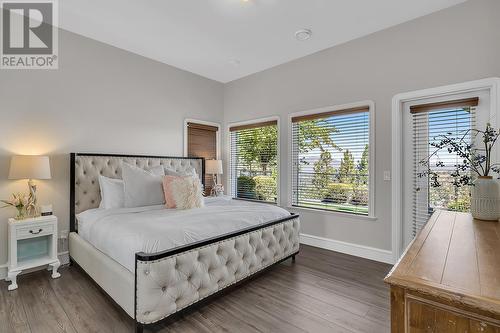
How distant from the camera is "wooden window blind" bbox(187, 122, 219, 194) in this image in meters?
4.62

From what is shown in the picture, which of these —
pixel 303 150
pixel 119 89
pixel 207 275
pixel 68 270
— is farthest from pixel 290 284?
pixel 119 89

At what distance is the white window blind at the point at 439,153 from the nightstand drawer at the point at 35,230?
4.07m

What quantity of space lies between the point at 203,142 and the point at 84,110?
2015 millimetres

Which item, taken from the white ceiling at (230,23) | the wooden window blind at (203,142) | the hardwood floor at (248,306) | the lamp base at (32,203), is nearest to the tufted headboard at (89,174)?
the lamp base at (32,203)

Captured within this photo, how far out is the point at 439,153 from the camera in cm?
287

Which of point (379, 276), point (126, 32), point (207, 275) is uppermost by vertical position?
point (126, 32)

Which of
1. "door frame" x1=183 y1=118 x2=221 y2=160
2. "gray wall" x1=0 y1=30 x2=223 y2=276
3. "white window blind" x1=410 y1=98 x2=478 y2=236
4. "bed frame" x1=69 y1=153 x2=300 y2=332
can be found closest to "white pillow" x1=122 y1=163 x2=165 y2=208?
"bed frame" x1=69 y1=153 x2=300 y2=332

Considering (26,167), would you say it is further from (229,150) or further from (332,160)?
(332,160)

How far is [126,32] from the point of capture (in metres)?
3.21

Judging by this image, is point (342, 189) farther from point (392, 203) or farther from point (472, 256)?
point (472, 256)

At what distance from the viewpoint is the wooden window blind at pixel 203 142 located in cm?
462

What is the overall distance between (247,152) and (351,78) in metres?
2.22

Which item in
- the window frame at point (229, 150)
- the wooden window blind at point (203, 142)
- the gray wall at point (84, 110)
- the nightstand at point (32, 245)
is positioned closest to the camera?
→ the nightstand at point (32, 245)

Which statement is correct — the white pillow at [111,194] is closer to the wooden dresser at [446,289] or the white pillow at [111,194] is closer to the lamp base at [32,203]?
the lamp base at [32,203]
